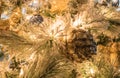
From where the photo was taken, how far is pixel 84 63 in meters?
0.50

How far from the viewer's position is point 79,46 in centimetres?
48

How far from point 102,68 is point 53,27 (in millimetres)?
144

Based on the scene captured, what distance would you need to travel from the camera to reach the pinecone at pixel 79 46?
18.4 inches

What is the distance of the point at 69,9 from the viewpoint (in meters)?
0.76

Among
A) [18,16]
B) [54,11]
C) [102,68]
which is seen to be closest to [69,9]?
[54,11]

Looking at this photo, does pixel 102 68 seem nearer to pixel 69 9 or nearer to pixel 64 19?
pixel 64 19

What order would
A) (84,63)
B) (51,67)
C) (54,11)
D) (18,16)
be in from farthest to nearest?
(18,16) < (54,11) < (84,63) < (51,67)

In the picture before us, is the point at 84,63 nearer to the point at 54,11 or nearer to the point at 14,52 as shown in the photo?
the point at 14,52

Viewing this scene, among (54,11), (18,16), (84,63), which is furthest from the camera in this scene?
(18,16)

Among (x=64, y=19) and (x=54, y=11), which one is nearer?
(x=64, y=19)

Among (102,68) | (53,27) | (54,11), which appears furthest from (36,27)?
(54,11)

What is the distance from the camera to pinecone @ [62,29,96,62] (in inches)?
18.4

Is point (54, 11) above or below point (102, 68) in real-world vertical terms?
above

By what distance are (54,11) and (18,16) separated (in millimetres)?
169
